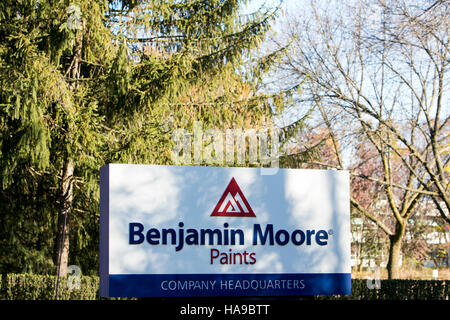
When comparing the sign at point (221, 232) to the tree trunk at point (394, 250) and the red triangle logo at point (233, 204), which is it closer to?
the red triangle logo at point (233, 204)

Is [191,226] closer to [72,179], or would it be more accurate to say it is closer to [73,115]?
[73,115]

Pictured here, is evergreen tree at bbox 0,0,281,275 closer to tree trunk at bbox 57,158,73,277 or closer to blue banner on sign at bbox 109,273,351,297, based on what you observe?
tree trunk at bbox 57,158,73,277

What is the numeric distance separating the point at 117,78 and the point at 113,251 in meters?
7.70

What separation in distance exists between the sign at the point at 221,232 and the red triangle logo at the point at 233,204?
0.04ft

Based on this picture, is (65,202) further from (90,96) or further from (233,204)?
(233,204)

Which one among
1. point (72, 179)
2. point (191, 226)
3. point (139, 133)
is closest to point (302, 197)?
point (191, 226)

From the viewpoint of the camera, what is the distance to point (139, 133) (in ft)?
46.2

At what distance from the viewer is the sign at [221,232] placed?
7121 millimetres

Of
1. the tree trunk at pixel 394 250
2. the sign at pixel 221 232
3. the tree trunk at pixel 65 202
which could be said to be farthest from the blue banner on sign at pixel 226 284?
the tree trunk at pixel 394 250

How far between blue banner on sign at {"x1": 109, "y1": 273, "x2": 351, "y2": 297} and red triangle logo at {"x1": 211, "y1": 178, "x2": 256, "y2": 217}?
2.29 feet

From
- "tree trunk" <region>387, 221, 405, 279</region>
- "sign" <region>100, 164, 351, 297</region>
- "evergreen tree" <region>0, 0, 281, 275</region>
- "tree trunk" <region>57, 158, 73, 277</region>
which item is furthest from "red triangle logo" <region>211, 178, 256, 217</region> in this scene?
"tree trunk" <region>387, 221, 405, 279</region>

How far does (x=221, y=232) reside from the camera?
7.38m

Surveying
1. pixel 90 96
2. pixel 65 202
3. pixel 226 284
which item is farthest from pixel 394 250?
pixel 226 284

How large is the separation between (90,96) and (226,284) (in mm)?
8575
